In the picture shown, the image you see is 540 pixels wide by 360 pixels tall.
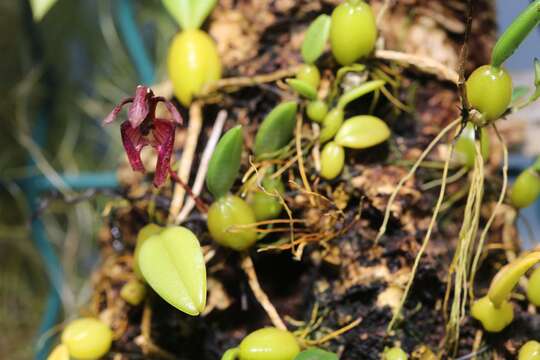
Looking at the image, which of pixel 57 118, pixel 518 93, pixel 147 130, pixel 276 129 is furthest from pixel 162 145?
pixel 57 118

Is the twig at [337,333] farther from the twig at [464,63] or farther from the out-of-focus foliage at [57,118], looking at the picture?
the out-of-focus foliage at [57,118]

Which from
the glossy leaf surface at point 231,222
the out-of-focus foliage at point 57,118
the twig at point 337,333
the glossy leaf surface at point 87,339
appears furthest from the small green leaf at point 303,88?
the out-of-focus foliage at point 57,118

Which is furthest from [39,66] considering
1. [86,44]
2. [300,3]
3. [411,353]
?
[411,353]

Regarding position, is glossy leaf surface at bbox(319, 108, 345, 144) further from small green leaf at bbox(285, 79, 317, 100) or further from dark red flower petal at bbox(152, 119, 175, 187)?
dark red flower petal at bbox(152, 119, 175, 187)

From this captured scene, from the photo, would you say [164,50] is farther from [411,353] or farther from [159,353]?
[411,353]

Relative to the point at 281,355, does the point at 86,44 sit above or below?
above

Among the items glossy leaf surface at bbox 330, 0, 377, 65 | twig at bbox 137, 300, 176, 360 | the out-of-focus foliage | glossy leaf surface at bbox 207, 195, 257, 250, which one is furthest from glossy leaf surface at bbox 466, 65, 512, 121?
the out-of-focus foliage

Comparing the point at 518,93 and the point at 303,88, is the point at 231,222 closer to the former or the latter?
the point at 303,88
